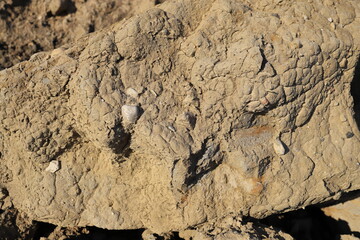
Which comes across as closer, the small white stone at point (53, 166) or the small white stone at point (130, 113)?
the small white stone at point (130, 113)

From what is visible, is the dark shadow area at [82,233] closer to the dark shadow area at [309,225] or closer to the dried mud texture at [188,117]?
the dried mud texture at [188,117]

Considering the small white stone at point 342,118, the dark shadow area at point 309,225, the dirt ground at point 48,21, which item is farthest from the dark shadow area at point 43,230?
the small white stone at point 342,118

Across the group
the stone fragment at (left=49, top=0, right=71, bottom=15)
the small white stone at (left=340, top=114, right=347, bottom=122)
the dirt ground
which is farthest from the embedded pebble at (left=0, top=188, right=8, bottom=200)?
the small white stone at (left=340, top=114, right=347, bottom=122)

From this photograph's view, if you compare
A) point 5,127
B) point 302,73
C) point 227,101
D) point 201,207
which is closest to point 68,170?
point 5,127

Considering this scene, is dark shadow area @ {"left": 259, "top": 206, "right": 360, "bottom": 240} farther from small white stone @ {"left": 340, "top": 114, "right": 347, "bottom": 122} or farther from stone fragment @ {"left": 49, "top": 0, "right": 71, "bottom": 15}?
stone fragment @ {"left": 49, "top": 0, "right": 71, "bottom": 15}

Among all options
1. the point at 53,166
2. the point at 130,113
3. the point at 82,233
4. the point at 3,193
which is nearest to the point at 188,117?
the point at 130,113

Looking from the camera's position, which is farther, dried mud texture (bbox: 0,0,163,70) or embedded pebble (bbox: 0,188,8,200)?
dried mud texture (bbox: 0,0,163,70)

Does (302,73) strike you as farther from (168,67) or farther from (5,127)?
(5,127)
